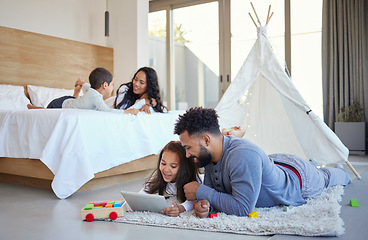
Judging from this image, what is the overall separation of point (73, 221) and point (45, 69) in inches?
125

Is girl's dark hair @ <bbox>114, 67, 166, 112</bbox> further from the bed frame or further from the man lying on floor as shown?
the man lying on floor

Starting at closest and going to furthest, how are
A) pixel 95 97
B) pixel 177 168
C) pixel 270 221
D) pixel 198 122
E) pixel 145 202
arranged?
pixel 270 221 < pixel 198 122 < pixel 145 202 < pixel 177 168 < pixel 95 97

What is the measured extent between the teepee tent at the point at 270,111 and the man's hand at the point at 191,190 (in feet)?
5.39

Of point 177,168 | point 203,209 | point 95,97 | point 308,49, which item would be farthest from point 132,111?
point 308,49

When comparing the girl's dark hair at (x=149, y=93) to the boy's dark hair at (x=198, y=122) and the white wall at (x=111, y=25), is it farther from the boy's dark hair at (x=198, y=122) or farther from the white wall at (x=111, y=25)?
the white wall at (x=111, y=25)

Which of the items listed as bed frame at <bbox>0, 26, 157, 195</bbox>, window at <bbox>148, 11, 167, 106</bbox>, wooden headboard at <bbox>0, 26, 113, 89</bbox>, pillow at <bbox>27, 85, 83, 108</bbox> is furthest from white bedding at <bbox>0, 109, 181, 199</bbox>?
window at <bbox>148, 11, 167, 106</bbox>

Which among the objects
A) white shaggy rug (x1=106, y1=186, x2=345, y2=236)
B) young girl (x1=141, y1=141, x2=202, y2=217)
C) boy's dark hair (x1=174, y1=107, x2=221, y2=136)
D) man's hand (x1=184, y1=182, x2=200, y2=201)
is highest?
boy's dark hair (x1=174, y1=107, x2=221, y2=136)

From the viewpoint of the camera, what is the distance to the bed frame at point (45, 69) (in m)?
2.67

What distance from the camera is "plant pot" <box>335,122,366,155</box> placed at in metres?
4.62

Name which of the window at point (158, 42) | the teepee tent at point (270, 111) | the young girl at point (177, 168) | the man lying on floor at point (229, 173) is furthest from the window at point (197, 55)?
the man lying on floor at point (229, 173)

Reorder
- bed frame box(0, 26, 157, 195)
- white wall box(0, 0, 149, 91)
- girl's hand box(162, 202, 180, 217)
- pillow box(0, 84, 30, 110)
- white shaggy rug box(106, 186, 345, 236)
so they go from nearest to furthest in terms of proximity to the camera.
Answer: white shaggy rug box(106, 186, 345, 236)
girl's hand box(162, 202, 180, 217)
bed frame box(0, 26, 157, 195)
pillow box(0, 84, 30, 110)
white wall box(0, 0, 149, 91)

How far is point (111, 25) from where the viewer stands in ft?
18.0

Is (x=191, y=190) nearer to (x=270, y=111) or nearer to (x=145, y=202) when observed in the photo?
(x=145, y=202)

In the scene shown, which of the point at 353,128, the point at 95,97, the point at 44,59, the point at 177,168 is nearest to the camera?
the point at 177,168
